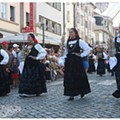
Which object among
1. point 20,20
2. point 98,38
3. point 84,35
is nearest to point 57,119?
point 20,20

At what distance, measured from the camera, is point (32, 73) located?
30.9ft

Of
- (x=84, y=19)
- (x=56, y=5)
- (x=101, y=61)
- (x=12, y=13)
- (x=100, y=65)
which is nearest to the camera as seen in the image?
(x=100, y=65)

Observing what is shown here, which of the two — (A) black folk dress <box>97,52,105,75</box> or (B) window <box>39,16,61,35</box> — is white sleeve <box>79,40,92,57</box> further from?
(B) window <box>39,16,61,35</box>

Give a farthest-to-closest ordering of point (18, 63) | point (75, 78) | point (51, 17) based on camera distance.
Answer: point (51, 17)
point (18, 63)
point (75, 78)

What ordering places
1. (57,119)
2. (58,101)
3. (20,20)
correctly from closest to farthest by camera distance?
(57,119)
(58,101)
(20,20)

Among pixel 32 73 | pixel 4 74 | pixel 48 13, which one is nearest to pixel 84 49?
pixel 32 73

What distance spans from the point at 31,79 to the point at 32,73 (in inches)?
6.3

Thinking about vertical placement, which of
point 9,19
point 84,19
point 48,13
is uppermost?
point 84,19

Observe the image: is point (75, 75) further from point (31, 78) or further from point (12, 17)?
point (12, 17)

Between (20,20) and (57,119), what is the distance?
2322 centimetres

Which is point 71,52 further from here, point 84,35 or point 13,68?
point 84,35

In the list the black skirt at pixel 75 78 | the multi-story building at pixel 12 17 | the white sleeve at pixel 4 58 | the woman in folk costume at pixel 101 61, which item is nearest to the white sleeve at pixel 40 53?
the black skirt at pixel 75 78

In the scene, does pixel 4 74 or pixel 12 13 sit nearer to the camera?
pixel 4 74

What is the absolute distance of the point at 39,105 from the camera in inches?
294
